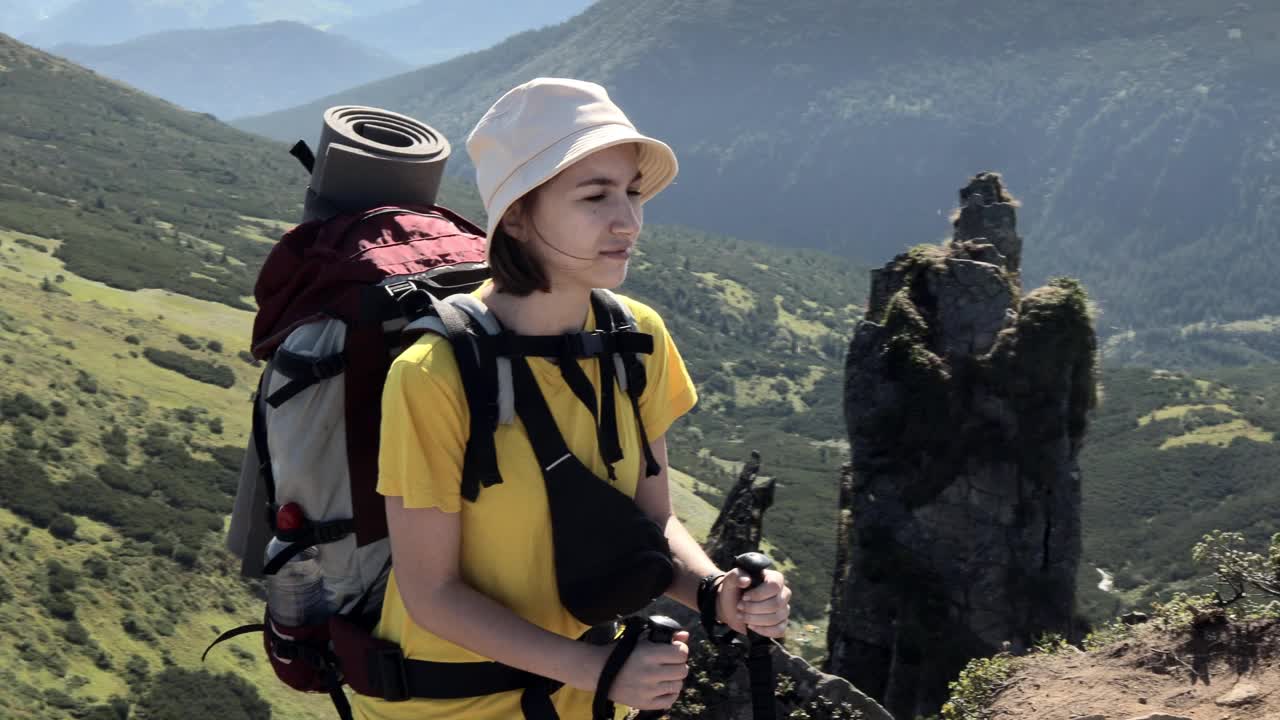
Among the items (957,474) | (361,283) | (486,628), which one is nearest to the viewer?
(486,628)

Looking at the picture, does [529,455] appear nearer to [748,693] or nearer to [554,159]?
[554,159]

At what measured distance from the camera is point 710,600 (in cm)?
467

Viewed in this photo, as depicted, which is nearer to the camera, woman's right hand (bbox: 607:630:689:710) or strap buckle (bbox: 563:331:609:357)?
woman's right hand (bbox: 607:630:689:710)

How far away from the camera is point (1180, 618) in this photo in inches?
371

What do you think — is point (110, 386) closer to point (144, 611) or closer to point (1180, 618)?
point (144, 611)

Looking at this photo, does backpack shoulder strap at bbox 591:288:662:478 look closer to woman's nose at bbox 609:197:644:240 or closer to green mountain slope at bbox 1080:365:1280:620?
woman's nose at bbox 609:197:644:240

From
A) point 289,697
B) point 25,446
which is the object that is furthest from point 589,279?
point 25,446

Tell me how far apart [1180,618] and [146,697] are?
59555 millimetres

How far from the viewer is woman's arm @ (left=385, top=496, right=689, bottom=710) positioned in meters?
4.05

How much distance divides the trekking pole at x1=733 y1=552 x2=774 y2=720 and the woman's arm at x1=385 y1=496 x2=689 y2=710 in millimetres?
423

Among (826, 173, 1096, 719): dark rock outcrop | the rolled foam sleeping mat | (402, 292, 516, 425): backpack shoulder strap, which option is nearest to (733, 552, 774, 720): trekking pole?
(402, 292, 516, 425): backpack shoulder strap

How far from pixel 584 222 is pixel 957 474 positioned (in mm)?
25627

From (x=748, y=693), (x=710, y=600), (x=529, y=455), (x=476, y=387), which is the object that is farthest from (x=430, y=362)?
(x=748, y=693)

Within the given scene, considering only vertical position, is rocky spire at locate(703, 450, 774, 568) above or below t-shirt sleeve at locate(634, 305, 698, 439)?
below
